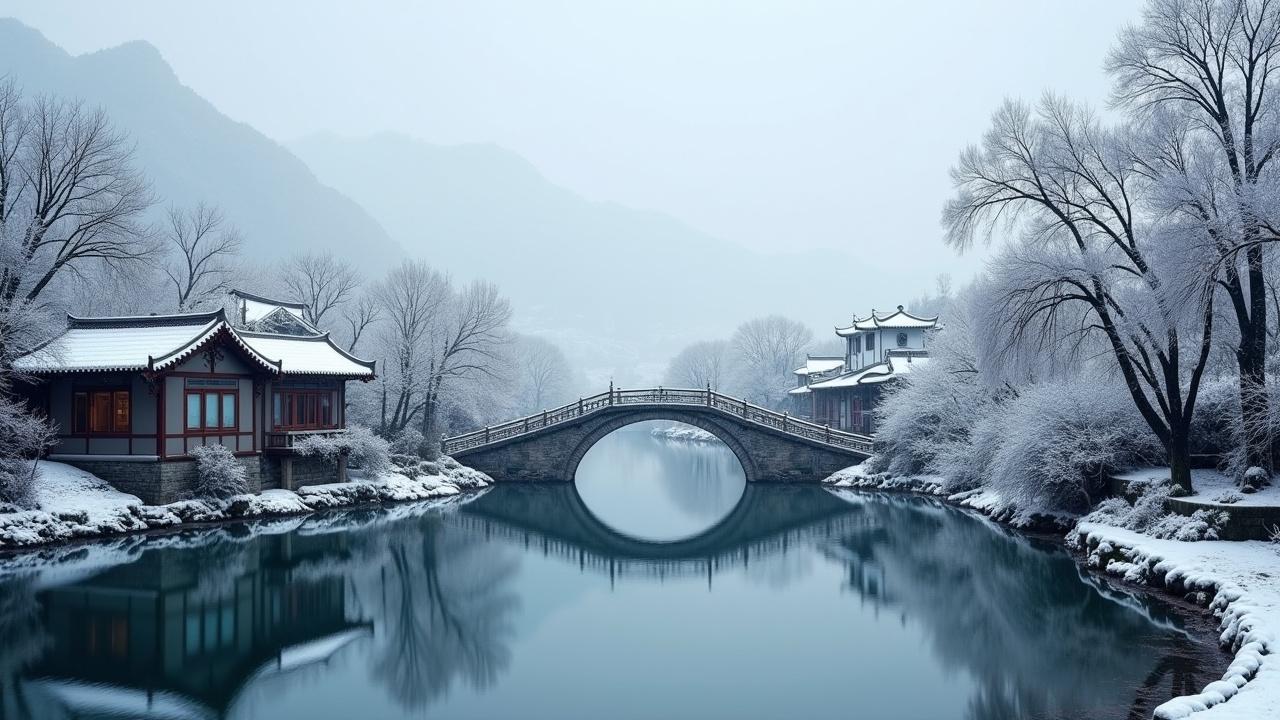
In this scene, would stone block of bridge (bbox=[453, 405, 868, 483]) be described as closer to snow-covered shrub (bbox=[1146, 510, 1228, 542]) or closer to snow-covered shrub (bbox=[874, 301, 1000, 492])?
snow-covered shrub (bbox=[874, 301, 1000, 492])

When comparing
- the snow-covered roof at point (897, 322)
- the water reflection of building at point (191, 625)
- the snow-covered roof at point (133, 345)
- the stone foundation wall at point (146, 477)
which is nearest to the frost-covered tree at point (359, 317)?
the snow-covered roof at point (133, 345)

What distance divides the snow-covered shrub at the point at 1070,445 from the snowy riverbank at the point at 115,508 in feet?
76.9

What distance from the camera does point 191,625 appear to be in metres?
18.6

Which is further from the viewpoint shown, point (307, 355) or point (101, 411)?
point (307, 355)

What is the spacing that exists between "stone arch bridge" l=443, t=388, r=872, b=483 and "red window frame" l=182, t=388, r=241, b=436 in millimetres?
14100

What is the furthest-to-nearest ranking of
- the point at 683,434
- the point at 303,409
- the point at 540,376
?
1. the point at 540,376
2. the point at 683,434
3. the point at 303,409

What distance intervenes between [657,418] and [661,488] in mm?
6277

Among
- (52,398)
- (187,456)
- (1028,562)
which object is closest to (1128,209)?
(1028,562)

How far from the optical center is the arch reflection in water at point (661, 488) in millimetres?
36750

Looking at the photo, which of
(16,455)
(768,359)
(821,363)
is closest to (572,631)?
(16,455)

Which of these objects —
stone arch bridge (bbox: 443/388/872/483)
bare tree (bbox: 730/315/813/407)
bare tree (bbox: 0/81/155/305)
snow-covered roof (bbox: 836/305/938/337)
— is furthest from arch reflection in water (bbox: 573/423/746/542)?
bare tree (bbox: 0/81/155/305)

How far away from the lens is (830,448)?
46.0 m

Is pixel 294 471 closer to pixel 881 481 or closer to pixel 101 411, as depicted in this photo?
pixel 101 411

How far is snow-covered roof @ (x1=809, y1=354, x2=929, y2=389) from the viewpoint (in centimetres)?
5244
